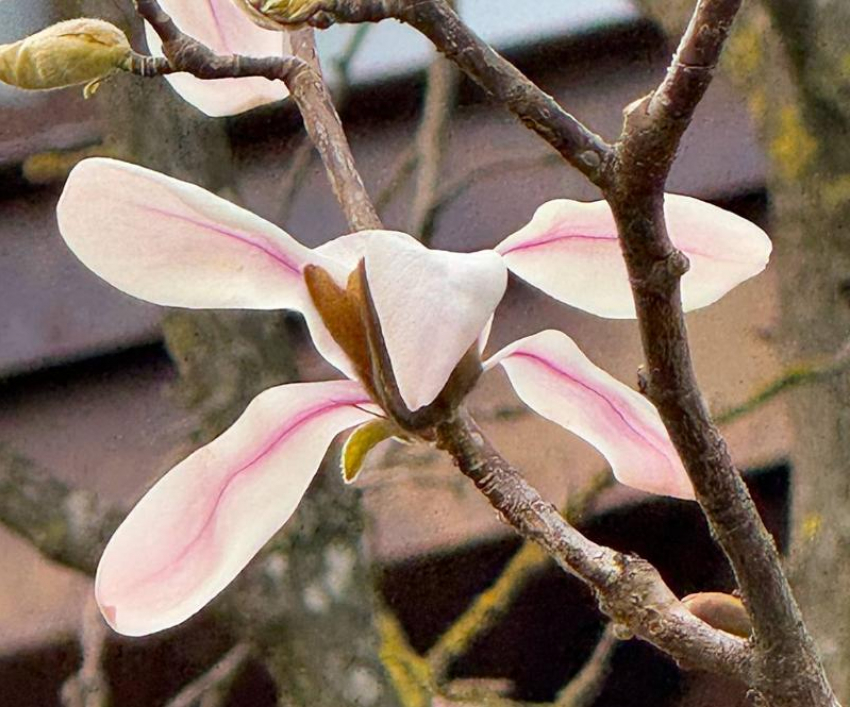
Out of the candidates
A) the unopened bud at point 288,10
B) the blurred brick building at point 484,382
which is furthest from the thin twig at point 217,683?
the unopened bud at point 288,10

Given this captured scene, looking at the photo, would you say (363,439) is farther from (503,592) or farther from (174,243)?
(503,592)

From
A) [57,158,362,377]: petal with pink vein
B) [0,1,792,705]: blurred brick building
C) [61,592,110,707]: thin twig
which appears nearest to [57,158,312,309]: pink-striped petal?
[57,158,362,377]: petal with pink vein

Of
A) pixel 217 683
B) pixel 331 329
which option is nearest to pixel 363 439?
pixel 331 329

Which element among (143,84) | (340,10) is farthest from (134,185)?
(143,84)

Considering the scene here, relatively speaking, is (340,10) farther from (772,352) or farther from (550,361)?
(772,352)

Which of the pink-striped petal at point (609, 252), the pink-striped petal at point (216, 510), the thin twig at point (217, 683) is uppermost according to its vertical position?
the pink-striped petal at point (609, 252)

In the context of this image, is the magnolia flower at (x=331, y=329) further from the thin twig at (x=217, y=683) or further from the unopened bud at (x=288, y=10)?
the thin twig at (x=217, y=683)
